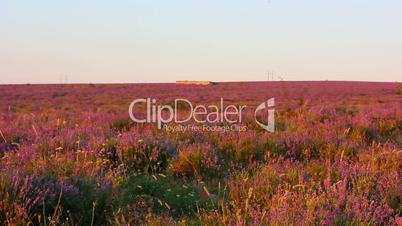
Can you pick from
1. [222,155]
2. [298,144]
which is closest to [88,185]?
[222,155]

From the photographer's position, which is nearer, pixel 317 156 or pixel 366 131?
pixel 317 156

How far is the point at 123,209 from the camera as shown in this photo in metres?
4.30

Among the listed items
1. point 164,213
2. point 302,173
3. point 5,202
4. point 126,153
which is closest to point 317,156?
point 302,173

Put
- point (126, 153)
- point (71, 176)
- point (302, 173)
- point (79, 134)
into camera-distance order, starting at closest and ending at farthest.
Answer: point (71, 176) < point (302, 173) < point (126, 153) < point (79, 134)

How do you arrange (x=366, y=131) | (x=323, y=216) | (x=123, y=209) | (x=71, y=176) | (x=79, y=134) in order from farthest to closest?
1. (x=366, y=131)
2. (x=79, y=134)
3. (x=71, y=176)
4. (x=123, y=209)
5. (x=323, y=216)

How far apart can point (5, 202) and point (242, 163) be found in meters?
3.49

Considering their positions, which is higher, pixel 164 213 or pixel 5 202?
pixel 5 202

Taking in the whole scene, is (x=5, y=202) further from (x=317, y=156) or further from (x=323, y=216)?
(x=317, y=156)

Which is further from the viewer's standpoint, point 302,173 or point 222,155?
point 222,155

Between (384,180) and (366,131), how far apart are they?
15.4ft

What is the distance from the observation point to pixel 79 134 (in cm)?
739

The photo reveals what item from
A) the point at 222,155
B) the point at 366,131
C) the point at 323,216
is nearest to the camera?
the point at 323,216

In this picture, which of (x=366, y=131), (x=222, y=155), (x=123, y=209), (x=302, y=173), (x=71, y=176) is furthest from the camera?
(x=366, y=131)

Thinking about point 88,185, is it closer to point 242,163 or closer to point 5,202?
point 5,202
